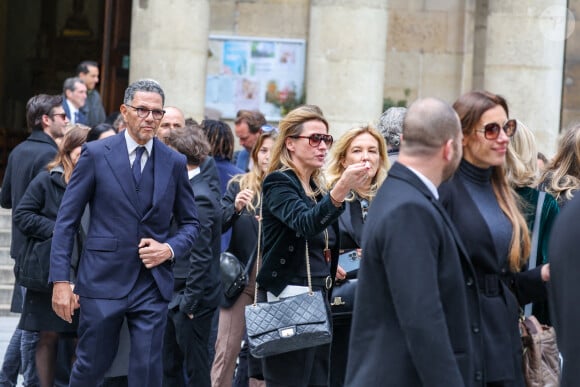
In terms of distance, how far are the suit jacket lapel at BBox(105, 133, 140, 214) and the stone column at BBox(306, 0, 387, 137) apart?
25.4 ft

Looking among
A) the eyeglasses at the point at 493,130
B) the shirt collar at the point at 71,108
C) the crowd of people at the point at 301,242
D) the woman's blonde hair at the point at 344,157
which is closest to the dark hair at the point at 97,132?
the crowd of people at the point at 301,242

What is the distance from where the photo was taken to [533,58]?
1570 cm

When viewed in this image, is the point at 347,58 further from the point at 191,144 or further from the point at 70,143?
the point at 70,143

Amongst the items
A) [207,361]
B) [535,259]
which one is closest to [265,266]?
[535,259]

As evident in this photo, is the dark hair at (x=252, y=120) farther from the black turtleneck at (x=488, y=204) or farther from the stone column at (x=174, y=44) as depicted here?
the black turtleneck at (x=488, y=204)

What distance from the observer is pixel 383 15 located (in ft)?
49.7

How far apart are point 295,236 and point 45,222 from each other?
2.36m

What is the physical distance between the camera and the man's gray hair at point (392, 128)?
27.4ft

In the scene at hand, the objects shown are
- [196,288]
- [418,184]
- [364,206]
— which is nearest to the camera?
[418,184]

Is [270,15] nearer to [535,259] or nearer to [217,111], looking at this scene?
[217,111]

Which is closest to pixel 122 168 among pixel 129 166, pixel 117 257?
pixel 129 166

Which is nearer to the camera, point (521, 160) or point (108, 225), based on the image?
point (521, 160)

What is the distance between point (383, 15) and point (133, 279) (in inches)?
331

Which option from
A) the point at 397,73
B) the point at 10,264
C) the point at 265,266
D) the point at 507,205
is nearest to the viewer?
the point at 507,205
